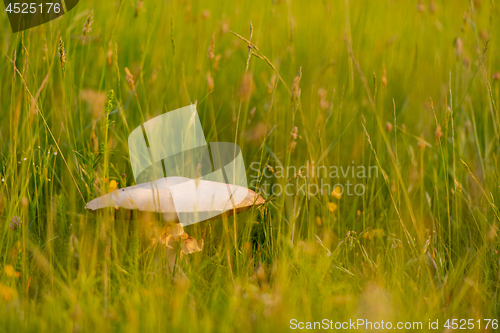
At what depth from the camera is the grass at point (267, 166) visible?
1.01 meters

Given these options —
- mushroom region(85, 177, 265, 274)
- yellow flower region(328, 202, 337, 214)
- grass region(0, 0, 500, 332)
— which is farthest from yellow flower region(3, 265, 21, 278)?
yellow flower region(328, 202, 337, 214)

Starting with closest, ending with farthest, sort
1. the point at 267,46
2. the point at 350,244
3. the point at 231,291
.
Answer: the point at 231,291 < the point at 350,244 < the point at 267,46

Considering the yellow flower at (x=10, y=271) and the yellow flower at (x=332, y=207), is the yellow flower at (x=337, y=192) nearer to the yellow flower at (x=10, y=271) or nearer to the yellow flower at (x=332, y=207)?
the yellow flower at (x=332, y=207)

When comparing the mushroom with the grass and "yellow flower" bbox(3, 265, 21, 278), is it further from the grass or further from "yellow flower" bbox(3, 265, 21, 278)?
"yellow flower" bbox(3, 265, 21, 278)

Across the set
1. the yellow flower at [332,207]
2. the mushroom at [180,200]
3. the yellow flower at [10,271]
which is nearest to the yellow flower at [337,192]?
the yellow flower at [332,207]

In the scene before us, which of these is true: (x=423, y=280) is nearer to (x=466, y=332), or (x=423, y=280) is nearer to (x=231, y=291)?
(x=466, y=332)

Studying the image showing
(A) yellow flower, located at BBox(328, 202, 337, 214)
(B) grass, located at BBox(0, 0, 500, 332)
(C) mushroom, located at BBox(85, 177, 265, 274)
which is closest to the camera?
(B) grass, located at BBox(0, 0, 500, 332)

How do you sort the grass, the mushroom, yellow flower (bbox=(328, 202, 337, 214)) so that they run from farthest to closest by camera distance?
yellow flower (bbox=(328, 202, 337, 214)) < the mushroom < the grass

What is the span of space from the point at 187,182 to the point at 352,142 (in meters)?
0.87

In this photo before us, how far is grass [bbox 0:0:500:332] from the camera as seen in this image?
101 centimetres

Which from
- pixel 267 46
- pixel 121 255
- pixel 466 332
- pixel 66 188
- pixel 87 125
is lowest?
pixel 466 332

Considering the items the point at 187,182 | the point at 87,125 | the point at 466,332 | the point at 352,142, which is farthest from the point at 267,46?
the point at 466,332

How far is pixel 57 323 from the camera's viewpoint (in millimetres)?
910

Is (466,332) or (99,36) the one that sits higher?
(99,36)
